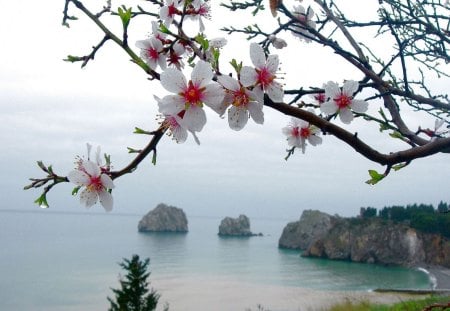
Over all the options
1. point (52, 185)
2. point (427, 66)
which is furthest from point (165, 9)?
point (427, 66)

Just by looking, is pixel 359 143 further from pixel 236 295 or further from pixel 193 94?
pixel 236 295

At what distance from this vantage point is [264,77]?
3.62ft

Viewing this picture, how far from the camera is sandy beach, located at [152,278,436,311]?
115 feet

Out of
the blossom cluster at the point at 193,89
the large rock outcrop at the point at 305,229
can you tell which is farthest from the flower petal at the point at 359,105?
the large rock outcrop at the point at 305,229

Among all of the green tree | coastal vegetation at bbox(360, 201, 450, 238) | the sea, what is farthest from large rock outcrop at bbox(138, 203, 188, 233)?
the green tree

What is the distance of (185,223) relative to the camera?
4911 inches

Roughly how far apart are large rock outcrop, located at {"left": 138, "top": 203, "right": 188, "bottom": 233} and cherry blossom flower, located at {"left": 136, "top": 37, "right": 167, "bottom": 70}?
393 ft

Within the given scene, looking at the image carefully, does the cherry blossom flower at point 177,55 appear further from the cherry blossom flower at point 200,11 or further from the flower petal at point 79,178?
the flower petal at point 79,178

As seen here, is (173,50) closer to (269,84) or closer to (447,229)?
(269,84)

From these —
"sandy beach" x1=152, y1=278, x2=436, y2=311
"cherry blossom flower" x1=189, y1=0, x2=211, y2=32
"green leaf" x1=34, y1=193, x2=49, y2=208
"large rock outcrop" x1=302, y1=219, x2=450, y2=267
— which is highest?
"cherry blossom flower" x1=189, y1=0, x2=211, y2=32

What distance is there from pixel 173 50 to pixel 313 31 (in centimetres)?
105

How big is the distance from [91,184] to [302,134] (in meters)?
0.89

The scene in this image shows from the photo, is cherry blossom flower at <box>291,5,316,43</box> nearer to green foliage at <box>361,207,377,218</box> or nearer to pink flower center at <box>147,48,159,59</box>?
pink flower center at <box>147,48,159,59</box>

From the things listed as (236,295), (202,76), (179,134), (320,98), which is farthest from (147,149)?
(236,295)
